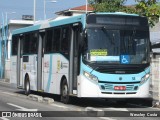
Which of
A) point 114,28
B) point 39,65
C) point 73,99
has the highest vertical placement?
point 114,28

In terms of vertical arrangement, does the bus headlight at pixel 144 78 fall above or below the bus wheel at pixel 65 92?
above

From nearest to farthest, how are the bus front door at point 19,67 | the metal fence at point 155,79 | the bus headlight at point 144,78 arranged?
the bus headlight at point 144,78, the metal fence at point 155,79, the bus front door at point 19,67

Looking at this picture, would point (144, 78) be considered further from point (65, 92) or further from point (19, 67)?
point (19, 67)

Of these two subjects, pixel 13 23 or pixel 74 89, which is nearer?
pixel 74 89

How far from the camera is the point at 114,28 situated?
1734 cm

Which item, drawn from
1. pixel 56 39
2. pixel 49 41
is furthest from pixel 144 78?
pixel 49 41

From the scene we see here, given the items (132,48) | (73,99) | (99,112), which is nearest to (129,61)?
(132,48)

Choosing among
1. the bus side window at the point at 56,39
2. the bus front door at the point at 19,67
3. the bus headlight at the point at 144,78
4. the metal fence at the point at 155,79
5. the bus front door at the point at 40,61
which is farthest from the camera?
the bus front door at the point at 19,67

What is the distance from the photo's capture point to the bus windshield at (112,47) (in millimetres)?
17141

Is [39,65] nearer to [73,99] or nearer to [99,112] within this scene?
[73,99]

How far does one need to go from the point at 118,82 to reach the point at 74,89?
1724 mm

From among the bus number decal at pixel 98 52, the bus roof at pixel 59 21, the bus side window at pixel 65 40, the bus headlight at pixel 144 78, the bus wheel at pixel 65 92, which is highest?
the bus roof at pixel 59 21

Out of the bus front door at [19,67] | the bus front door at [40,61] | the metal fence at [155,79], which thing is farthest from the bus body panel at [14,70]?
the metal fence at [155,79]

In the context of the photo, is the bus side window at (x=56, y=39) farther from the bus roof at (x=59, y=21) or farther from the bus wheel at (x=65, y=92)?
the bus wheel at (x=65, y=92)
